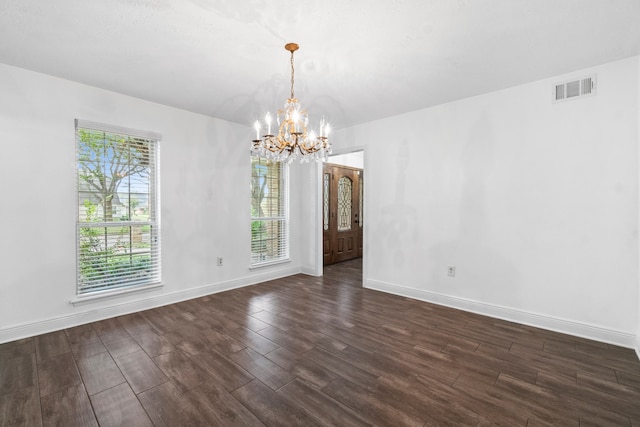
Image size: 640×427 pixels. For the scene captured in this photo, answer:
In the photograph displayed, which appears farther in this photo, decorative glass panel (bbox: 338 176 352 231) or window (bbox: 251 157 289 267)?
decorative glass panel (bbox: 338 176 352 231)

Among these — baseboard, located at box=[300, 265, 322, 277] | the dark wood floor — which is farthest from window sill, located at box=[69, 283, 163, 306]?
baseboard, located at box=[300, 265, 322, 277]

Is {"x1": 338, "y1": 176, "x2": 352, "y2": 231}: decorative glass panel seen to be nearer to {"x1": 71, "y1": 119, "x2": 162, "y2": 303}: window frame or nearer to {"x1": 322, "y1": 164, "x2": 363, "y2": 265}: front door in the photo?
{"x1": 322, "y1": 164, "x2": 363, "y2": 265}: front door

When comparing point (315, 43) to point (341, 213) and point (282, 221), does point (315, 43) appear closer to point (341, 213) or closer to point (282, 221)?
point (282, 221)

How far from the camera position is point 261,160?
491 cm

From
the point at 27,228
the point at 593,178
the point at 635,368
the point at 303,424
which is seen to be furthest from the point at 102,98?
the point at 635,368

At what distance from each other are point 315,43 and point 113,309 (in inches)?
143

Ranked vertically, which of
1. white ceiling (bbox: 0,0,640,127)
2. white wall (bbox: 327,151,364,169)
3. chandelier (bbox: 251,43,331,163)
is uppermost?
white ceiling (bbox: 0,0,640,127)

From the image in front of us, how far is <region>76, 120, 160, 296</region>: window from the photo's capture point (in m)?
3.20

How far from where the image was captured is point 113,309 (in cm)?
336

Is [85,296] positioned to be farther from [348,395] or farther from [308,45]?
[308,45]

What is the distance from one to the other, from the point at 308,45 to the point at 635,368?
3.73 metres

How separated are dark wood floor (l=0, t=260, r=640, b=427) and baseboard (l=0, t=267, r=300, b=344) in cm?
12

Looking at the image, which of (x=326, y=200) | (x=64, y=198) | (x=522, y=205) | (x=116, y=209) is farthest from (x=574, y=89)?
(x=64, y=198)

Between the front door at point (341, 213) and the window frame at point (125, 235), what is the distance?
124 inches
